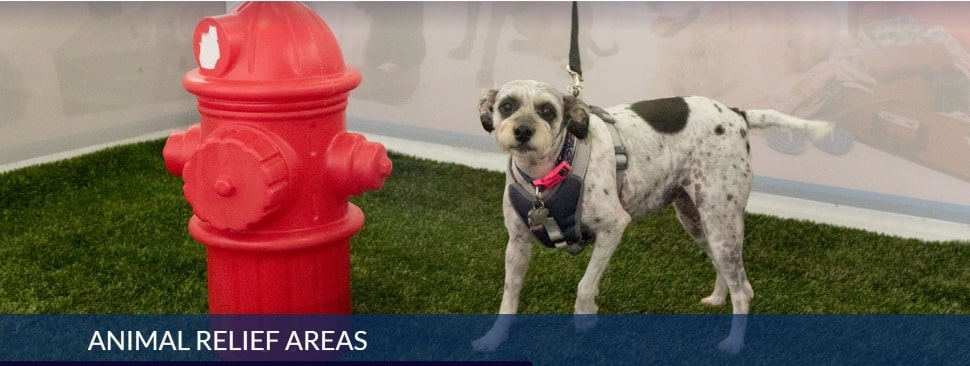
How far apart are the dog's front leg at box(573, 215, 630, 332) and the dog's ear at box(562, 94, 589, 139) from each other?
1.05 ft

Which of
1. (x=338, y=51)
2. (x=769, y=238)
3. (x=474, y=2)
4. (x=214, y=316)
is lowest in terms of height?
(x=769, y=238)

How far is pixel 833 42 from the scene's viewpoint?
4867 mm

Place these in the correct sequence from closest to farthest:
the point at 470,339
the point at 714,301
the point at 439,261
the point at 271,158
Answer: the point at 271,158 → the point at 470,339 → the point at 714,301 → the point at 439,261

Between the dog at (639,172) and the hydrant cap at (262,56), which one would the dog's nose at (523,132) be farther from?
the hydrant cap at (262,56)

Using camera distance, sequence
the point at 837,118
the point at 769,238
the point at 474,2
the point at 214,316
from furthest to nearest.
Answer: the point at 474,2, the point at 837,118, the point at 769,238, the point at 214,316

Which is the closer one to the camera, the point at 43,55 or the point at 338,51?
the point at 338,51

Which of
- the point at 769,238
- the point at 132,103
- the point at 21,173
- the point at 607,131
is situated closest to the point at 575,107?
the point at 607,131

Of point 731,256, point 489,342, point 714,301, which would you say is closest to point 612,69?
point 714,301

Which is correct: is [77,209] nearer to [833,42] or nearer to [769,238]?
[769,238]

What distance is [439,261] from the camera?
4.24 meters

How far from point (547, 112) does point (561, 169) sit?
7.1 inches

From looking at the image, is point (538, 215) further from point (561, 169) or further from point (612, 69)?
point (612, 69)

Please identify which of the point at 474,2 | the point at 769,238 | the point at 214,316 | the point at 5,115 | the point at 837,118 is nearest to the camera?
the point at 214,316

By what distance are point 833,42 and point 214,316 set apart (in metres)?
3.22
